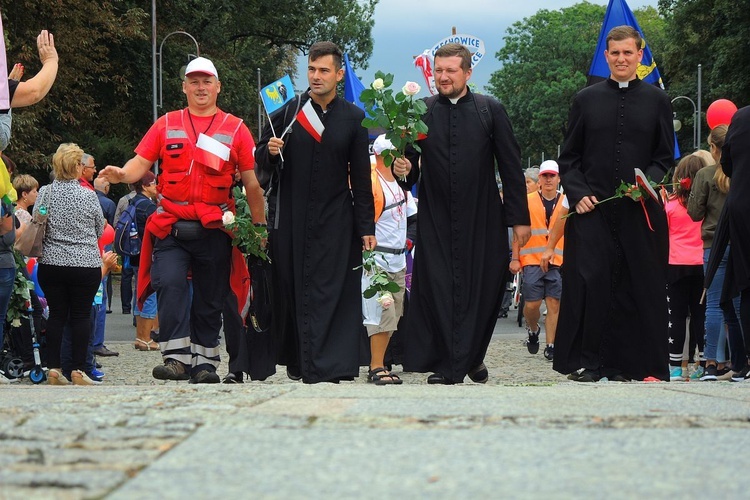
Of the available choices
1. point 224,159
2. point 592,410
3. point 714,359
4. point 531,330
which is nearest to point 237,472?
point 592,410

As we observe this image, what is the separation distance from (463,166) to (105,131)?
34.9 m

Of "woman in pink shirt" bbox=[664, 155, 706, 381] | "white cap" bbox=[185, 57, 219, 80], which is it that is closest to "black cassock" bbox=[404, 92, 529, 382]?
"white cap" bbox=[185, 57, 219, 80]

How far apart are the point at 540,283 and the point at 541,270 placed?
0.40m

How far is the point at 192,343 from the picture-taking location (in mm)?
9188

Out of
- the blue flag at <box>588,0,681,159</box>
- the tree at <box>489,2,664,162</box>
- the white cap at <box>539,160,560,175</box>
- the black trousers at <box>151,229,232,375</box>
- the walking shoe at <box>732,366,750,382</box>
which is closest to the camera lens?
the black trousers at <box>151,229,232,375</box>

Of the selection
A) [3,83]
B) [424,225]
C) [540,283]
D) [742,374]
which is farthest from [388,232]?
[3,83]

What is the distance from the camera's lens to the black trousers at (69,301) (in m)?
10.8

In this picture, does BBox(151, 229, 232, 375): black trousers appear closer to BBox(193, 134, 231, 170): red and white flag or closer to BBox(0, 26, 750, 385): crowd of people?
BBox(0, 26, 750, 385): crowd of people

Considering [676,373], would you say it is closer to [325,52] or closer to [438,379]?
[438,379]

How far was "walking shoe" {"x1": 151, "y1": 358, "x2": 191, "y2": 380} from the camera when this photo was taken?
8.84 metres

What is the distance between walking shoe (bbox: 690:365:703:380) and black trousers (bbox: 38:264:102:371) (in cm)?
495

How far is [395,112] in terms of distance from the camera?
28.4 ft

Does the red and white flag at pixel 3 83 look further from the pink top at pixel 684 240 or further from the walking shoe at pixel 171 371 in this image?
the pink top at pixel 684 240

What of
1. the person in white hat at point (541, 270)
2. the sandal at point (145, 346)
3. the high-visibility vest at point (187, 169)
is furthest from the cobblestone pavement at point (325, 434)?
the sandal at point (145, 346)
